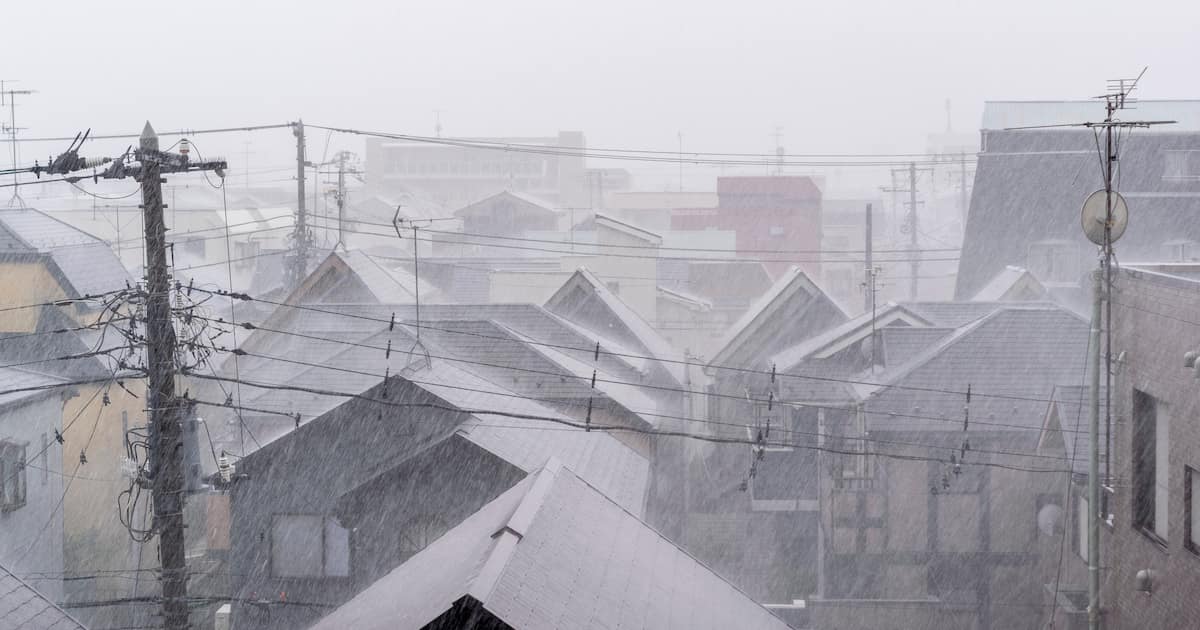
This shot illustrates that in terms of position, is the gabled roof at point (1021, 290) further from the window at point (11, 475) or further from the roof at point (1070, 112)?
the window at point (11, 475)

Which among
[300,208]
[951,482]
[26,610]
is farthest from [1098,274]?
[300,208]

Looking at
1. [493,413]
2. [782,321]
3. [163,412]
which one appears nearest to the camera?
[163,412]

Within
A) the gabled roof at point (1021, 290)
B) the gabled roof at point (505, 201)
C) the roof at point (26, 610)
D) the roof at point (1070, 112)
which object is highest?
the roof at point (1070, 112)

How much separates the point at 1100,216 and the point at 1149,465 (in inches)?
109

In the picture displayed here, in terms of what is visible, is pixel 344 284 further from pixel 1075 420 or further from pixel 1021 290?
pixel 1021 290

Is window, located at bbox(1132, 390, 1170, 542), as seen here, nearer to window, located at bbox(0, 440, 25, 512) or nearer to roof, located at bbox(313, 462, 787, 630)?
roof, located at bbox(313, 462, 787, 630)

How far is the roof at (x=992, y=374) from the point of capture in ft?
55.6

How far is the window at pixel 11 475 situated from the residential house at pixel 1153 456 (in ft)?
48.2

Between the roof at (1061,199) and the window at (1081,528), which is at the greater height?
the roof at (1061,199)

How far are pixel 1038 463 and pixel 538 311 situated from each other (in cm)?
1046

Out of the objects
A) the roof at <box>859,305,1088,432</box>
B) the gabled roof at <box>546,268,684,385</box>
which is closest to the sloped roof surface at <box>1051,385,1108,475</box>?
the roof at <box>859,305,1088,432</box>

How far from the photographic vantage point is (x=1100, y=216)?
11.6 metres

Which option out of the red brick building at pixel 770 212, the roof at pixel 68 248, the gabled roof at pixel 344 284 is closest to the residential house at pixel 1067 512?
the gabled roof at pixel 344 284

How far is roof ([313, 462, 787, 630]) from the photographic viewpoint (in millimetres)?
7312
